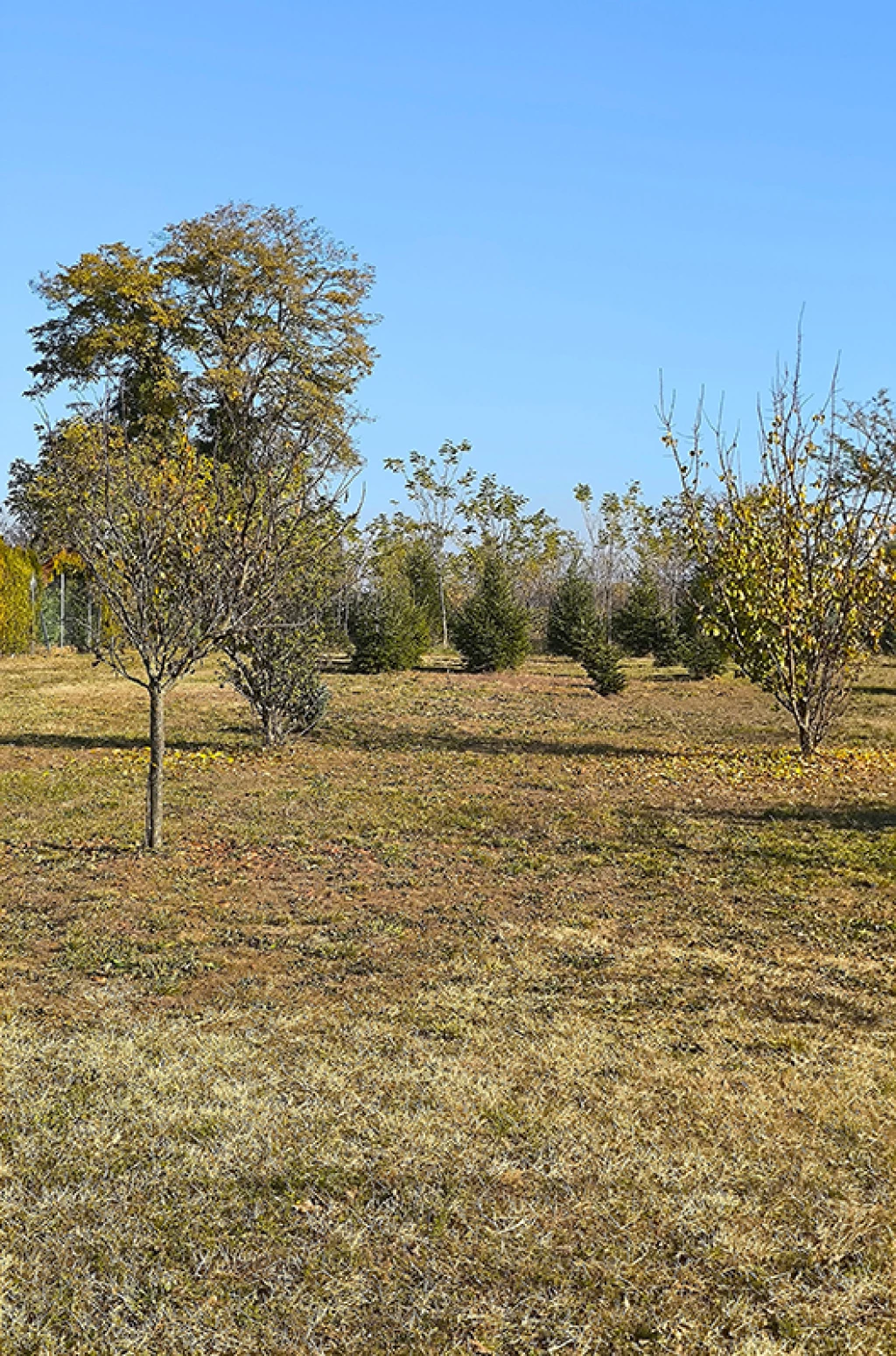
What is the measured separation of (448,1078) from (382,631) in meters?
19.5

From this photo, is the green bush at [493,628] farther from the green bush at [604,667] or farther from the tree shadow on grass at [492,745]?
the tree shadow on grass at [492,745]

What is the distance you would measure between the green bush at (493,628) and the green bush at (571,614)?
142 centimetres

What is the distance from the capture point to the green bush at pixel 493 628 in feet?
79.1

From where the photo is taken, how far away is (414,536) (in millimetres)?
42219

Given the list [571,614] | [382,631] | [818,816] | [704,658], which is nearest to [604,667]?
[704,658]

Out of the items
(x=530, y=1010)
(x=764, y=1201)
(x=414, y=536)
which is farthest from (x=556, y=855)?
(x=414, y=536)

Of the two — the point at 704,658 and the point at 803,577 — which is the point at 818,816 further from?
the point at 704,658

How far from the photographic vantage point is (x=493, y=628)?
24.3 m

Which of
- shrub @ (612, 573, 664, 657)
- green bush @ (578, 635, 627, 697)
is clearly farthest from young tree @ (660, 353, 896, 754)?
shrub @ (612, 573, 664, 657)

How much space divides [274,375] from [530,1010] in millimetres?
26568

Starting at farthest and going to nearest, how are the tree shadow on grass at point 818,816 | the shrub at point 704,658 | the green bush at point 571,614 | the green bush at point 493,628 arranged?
the green bush at point 571,614 < the green bush at point 493,628 < the shrub at point 704,658 < the tree shadow on grass at point 818,816

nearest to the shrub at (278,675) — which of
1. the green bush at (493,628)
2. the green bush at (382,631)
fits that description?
the green bush at (382,631)

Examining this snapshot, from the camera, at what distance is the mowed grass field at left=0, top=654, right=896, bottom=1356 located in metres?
2.80

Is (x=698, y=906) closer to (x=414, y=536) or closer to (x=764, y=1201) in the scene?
(x=764, y=1201)
